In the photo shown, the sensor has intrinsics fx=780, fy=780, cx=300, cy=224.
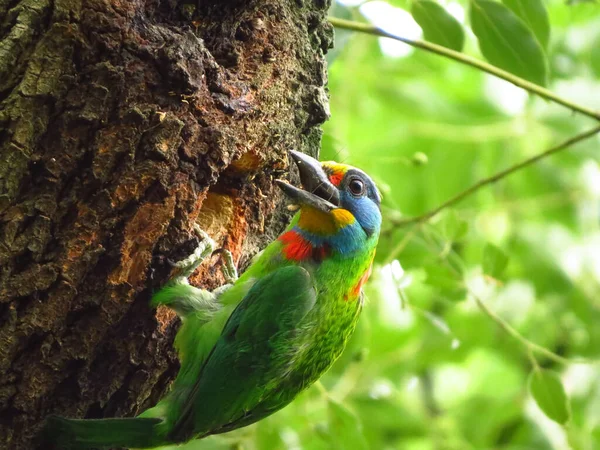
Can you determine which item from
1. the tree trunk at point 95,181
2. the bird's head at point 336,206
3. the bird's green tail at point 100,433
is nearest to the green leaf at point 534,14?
the bird's head at point 336,206

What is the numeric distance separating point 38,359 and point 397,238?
6.39 feet

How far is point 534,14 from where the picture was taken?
3.12 meters

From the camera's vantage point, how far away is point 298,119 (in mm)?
2742

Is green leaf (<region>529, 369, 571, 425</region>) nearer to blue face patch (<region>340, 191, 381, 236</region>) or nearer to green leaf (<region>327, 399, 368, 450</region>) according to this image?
green leaf (<region>327, 399, 368, 450</region>)

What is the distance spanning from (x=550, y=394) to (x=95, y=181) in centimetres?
210

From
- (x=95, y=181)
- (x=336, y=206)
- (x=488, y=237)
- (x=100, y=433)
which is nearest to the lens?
(x=95, y=181)

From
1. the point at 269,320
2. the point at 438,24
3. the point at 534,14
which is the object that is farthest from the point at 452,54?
the point at 269,320

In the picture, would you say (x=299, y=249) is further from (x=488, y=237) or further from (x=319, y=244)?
(x=488, y=237)

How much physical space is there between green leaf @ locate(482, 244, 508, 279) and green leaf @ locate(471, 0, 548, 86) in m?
0.78

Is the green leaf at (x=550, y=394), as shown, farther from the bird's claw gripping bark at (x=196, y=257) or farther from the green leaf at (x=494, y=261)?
the bird's claw gripping bark at (x=196, y=257)

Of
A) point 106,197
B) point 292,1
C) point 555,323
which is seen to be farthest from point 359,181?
point 555,323

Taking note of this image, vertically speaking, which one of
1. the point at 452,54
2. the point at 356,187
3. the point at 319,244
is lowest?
the point at 319,244

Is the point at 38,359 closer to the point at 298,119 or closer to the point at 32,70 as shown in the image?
the point at 32,70

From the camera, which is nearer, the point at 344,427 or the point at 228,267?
the point at 228,267
